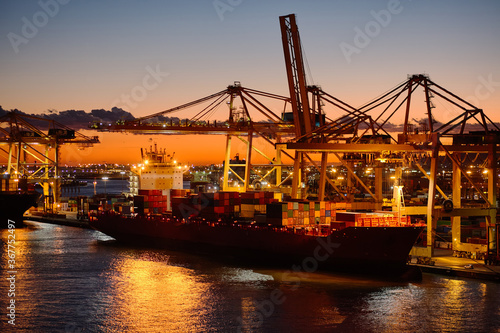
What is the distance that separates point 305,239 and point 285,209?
243cm

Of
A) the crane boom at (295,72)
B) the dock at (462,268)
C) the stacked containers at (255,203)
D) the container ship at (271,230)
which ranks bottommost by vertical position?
the dock at (462,268)

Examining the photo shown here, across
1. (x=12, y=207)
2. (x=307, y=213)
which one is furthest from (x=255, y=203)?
(x=12, y=207)

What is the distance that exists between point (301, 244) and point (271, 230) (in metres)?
2.18

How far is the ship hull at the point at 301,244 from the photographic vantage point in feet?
91.3

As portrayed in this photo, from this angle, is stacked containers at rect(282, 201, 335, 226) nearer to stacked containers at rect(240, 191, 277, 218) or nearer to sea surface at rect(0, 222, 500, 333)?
stacked containers at rect(240, 191, 277, 218)

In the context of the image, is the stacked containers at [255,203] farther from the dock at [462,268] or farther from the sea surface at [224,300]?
the dock at [462,268]

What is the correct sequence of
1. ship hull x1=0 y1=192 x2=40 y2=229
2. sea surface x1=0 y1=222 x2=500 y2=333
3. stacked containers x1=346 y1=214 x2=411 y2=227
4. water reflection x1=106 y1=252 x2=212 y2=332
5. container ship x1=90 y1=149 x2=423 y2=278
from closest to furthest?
sea surface x1=0 y1=222 x2=500 y2=333, water reflection x1=106 y1=252 x2=212 y2=332, container ship x1=90 y1=149 x2=423 y2=278, stacked containers x1=346 y1=214 x2=411 y2=227, ship hull x1=0 y1=192 x2=40 y2=229

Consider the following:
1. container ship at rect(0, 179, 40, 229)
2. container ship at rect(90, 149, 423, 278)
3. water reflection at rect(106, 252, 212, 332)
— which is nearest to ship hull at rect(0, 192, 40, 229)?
container ship at rect(0, 179, 40, 229)

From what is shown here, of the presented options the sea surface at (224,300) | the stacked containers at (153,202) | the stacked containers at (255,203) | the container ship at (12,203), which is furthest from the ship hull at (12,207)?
the stacked containers at (255,203)

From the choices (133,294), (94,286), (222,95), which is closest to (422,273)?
(133,294)

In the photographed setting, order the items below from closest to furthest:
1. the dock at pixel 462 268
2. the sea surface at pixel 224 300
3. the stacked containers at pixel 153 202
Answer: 1. the sea surface at pixel 224 300
2. the dock at pixel 462 268
3. the stacked containers at pixel 153 202

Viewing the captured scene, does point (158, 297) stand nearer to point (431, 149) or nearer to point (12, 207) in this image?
point (431, 149)

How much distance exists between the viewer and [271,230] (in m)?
31.8

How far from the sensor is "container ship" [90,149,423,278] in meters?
28.0
